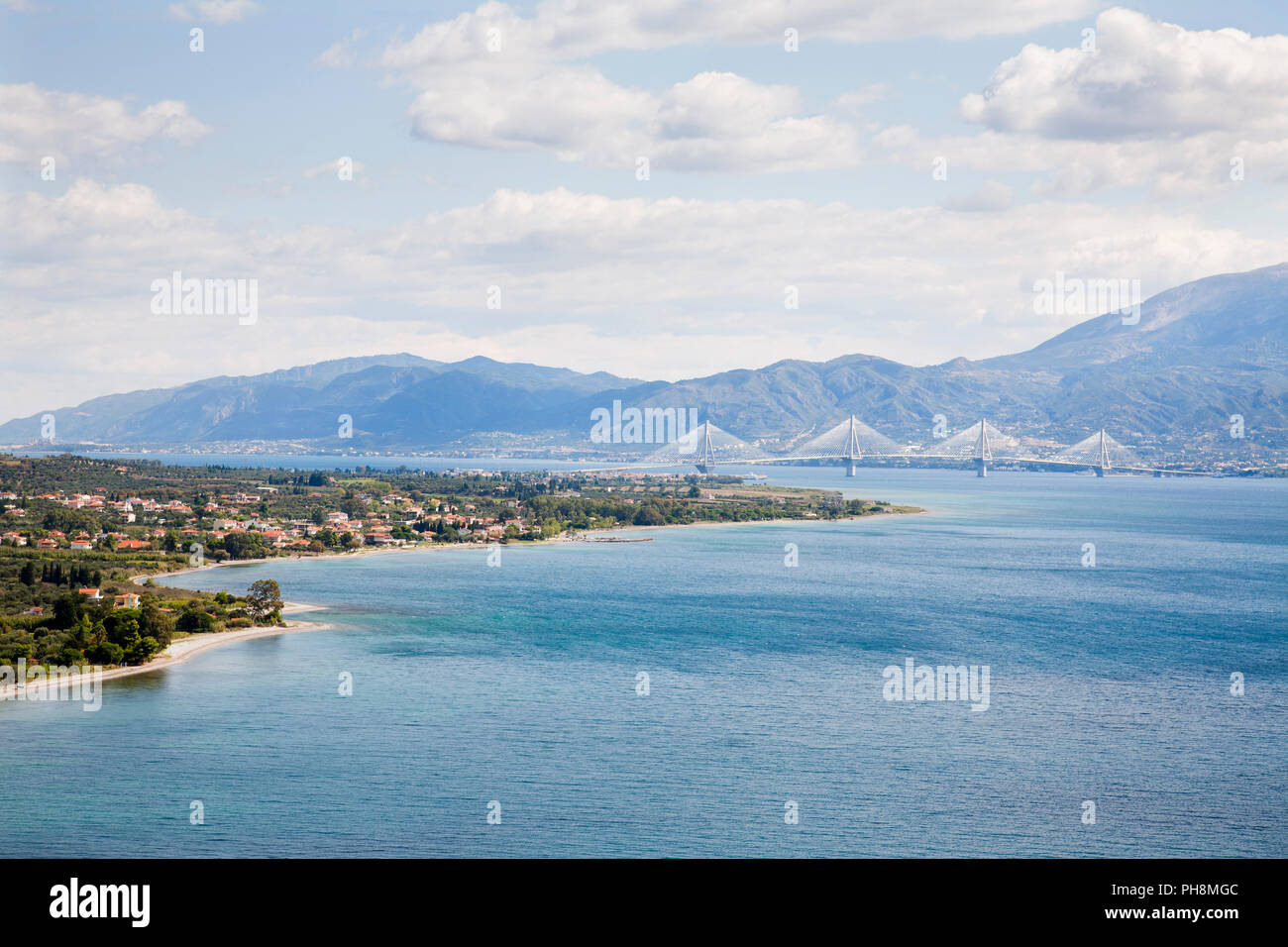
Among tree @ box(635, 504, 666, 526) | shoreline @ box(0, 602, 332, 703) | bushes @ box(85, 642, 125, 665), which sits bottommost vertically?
shoreline @ box(0, 602, 332, 703)

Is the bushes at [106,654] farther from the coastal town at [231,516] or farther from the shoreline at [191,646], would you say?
the coastal town at [231,516]

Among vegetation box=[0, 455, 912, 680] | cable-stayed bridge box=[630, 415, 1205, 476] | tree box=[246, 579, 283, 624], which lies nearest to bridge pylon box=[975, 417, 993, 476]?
cable-stayed bridge box=[630, 415, 1205, 476]

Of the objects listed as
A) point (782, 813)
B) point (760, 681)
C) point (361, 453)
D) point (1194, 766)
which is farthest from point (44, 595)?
point (361, 453)

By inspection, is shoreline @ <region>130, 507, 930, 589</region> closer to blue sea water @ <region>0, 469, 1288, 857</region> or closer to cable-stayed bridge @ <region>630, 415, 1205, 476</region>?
blue sea water @ <region>0, 469, 1288, 857</region>

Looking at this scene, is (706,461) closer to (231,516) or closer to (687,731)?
(231,516)

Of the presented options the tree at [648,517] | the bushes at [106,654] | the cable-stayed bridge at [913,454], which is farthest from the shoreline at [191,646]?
the cable-stayed bridge at [913,454]
